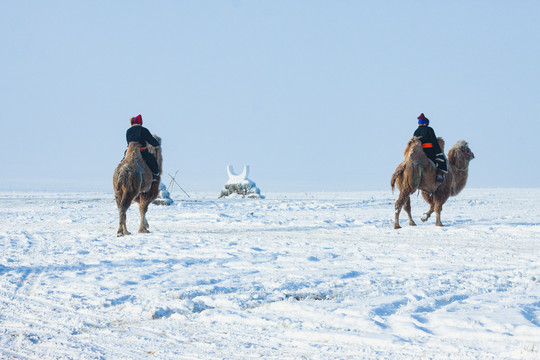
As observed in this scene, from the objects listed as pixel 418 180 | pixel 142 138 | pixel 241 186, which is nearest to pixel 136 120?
pixel 142 138

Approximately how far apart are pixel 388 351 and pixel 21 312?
315 cm

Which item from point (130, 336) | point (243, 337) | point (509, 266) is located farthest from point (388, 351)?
point (509, 266)

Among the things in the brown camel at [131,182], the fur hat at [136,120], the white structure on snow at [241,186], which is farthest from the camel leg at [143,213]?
the white structure on snow at [241,186]

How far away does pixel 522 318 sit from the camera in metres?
4.42

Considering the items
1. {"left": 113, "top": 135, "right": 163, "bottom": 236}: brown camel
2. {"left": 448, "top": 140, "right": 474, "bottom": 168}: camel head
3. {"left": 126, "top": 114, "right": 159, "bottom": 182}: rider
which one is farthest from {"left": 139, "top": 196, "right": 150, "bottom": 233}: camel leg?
{"left": 448, "top": 140, "right": 474, "bottom": 168}: camel head

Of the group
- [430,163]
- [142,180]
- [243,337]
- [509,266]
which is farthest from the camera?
[430,163]

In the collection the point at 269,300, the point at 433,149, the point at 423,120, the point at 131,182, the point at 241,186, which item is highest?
the point at 423,120

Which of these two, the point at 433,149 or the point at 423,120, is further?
the point at 423,120

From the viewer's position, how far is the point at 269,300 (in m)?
5.35

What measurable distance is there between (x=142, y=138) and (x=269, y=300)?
8038mm

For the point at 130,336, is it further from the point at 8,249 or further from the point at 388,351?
the point at 8,249

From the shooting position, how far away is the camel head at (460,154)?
15.4 m

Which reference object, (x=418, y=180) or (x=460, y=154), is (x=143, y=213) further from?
(x=460, y=154)

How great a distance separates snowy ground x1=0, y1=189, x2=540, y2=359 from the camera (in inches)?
152
